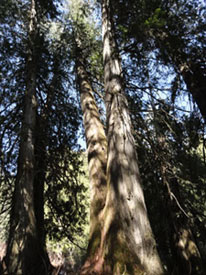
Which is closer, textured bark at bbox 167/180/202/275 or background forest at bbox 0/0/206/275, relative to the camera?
background forest at bbox 0/0/206/275

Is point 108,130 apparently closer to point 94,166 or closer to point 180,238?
point 94,166

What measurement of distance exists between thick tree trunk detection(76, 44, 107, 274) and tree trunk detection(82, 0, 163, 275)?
0.31 ft

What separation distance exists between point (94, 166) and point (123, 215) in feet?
3.70

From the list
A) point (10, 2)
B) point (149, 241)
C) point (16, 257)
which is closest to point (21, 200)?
point (16, 257)

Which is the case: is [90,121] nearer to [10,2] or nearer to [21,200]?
[21,200]

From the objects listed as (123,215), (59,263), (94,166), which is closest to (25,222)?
(59,263)

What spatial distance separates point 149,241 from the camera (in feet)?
6.68

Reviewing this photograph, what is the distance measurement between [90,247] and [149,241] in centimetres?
73

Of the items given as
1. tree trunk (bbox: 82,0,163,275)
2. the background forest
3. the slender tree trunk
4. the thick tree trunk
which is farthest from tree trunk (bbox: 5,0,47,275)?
the slender tree trunk

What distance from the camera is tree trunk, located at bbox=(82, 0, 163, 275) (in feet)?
6.25

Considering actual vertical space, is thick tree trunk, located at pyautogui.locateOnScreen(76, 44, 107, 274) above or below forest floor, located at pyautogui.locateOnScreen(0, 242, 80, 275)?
above

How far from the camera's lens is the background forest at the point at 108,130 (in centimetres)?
235

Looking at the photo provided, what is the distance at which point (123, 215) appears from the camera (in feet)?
7.18

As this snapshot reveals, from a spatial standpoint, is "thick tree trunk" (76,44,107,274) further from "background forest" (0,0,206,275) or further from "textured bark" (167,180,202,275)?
"textured bark" (167,180,202,275)
